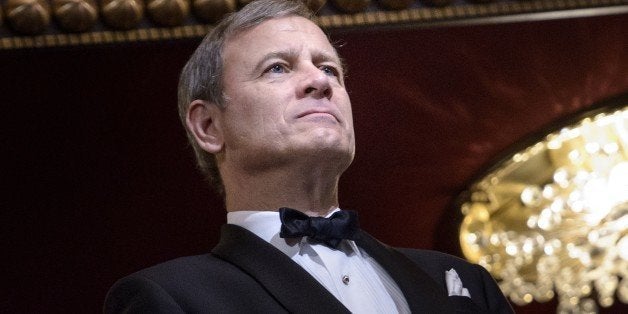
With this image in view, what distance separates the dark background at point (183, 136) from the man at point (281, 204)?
0.38 m

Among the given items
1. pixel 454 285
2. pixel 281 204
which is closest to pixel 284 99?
pixel 281 204

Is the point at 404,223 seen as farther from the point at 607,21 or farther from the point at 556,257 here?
the point at 607,21

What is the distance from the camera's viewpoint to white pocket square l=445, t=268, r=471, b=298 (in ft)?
5.87

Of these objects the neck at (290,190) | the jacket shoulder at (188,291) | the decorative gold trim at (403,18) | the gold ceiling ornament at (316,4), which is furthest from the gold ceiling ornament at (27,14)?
the jacket shoulder at (188,291)

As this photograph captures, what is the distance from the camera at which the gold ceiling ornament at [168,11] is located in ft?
7.36

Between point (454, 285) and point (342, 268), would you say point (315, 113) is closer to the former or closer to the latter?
point (342, 268)

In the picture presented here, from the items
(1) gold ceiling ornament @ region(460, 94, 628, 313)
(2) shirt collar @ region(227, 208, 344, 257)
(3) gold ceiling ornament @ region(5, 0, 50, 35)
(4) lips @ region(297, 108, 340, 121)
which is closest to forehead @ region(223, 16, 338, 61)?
(4) lips @ region(297, 108, 340, 121)

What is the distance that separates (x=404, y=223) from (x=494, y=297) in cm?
64

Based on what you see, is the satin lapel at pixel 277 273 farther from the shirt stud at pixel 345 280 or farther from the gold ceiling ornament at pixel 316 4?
the gold ceiling ornament at pixel 316 4

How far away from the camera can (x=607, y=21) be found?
2518 millimetres

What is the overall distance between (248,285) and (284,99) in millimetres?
305

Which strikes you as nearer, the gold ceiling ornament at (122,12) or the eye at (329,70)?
the eye at (329,70)

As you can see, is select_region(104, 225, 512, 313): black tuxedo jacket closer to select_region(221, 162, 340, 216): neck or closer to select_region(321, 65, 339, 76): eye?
select_region(221, 162, 340, 216): neck

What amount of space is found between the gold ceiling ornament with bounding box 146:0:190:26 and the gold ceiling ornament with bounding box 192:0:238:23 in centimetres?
2
